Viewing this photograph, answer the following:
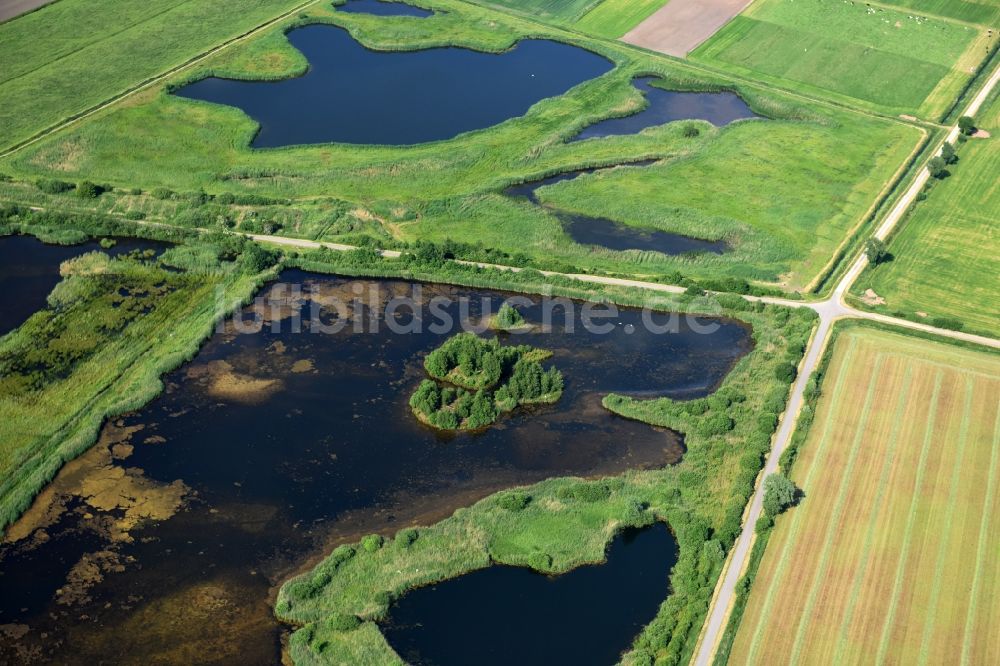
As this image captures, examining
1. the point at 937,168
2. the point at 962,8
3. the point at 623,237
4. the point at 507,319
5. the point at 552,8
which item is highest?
the point at 962,8

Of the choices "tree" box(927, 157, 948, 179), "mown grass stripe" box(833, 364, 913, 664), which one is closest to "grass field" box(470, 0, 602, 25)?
"tree" box(927, 157, 948, 179)

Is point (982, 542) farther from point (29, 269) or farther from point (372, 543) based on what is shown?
point (29, 269)

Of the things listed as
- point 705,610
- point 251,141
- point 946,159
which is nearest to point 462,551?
point 705,610

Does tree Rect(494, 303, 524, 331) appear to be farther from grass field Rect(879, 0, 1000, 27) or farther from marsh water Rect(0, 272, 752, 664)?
grass field Rect(879, 0, 1000, 27)

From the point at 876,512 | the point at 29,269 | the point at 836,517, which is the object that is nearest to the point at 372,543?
the point at 836,517

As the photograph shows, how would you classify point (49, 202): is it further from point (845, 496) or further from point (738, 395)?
point (845, 496)

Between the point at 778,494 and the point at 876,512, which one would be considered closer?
the point at 778,494
